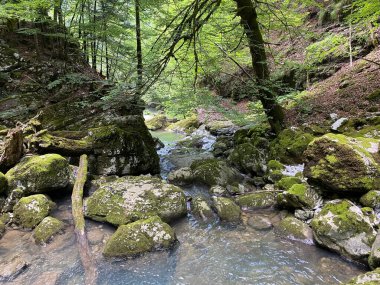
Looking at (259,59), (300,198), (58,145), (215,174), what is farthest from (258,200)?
(58,145)

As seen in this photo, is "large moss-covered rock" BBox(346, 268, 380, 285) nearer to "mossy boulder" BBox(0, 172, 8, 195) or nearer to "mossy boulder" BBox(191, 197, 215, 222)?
"mossy boulder" BBox(191, 197, 215, 222)

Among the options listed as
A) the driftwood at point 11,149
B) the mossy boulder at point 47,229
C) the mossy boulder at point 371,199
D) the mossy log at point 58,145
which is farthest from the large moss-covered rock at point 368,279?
the driftwood at point 11,149

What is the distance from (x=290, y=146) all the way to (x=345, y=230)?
11.1 feet

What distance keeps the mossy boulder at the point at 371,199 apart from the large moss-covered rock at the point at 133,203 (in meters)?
3.45

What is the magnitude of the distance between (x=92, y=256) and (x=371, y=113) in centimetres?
793

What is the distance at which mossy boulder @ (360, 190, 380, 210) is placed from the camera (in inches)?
179

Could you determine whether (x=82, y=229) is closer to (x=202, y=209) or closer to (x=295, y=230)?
(x=202, y=209)

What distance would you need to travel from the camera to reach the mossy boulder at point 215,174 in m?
7.34

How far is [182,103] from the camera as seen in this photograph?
309 inches

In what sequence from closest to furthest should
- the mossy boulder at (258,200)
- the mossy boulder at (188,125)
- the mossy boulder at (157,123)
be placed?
1. the mossy boulder at (258,200)
2. the mossy boulder at (188,125)
3. the mossy boulder at (157,123)

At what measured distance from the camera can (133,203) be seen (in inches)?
219

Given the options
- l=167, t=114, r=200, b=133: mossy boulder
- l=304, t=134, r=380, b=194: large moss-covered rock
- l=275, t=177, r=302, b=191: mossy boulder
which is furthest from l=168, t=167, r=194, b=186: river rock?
l=167, t=114, r=200, b=133: mossy boulder

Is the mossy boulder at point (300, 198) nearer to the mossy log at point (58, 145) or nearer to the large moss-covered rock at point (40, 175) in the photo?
the large moss-covered rock at point (40, 175)

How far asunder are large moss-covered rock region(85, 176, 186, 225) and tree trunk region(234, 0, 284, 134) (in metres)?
4.07
